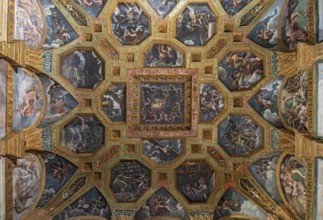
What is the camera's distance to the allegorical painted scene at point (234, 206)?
41.9 ft

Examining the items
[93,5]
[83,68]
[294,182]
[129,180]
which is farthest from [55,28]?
[294,182]

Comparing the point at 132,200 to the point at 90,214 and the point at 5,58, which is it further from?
the point at 5,58

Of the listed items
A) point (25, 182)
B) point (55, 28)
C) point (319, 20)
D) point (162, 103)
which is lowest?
point (25, 182)

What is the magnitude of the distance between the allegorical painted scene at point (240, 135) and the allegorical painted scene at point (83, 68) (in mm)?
5256

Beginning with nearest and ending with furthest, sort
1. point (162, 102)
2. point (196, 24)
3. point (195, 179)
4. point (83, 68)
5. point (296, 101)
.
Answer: point (296, 101) < point (83, 68) < point (196, 24) < point (162, 102) < point (195, 179)

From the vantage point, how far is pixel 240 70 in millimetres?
12805

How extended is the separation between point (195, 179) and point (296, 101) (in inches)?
193

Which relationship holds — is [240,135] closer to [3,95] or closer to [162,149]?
[162,149]

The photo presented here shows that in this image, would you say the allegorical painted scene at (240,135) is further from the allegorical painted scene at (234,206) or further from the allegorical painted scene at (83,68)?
the allegorical painted scene at (83,68)

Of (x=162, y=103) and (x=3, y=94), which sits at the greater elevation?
(x=3, y=94)

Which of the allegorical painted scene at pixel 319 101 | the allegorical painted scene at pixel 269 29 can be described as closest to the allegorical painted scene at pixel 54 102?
the allegorical painted scene at pixel 269 29

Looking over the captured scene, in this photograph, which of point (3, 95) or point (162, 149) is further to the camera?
point (162, 149)

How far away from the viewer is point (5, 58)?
896cm

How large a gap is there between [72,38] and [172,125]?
4998 millimetres
